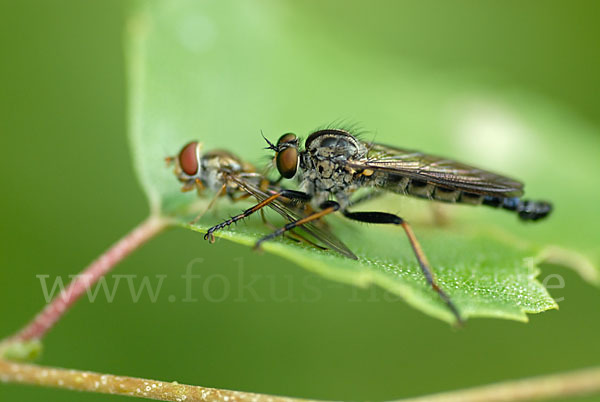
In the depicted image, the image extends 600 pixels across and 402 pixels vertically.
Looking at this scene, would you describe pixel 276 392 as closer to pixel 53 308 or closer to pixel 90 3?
pixel 53 308

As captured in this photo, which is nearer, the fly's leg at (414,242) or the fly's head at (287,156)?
the fly's leg at (414,242)

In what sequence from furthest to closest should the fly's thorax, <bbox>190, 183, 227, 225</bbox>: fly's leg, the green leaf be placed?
1. the fly's thorax
2. <bbox>190, 183, 227, 225</bbox>: fly's leg
3. the green leaf

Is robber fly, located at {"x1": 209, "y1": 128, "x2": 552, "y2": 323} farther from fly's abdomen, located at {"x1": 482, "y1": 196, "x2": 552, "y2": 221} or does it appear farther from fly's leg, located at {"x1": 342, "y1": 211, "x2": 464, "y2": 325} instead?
fly's abdomen, located at {"x1": 482, "y1": 196, "x2": 552, "y2": 221}

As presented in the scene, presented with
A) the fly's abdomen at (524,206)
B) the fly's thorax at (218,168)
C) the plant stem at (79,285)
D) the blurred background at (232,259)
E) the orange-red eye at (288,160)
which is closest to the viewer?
the plant stem at (79,285)

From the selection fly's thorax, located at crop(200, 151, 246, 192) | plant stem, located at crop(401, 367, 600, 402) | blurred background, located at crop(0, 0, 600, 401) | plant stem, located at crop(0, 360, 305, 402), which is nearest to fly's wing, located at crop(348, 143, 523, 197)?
fly's thorax, located at crop(200, 151, 246, 192)

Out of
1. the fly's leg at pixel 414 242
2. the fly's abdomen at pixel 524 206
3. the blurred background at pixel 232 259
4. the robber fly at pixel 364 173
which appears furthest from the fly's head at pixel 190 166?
the fly's abdomen at pixel 524 206

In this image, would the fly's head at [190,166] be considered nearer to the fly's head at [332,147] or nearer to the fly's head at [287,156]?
the fly's head at [287,156]

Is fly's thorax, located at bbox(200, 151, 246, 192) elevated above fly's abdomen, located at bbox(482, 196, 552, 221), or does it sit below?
above
